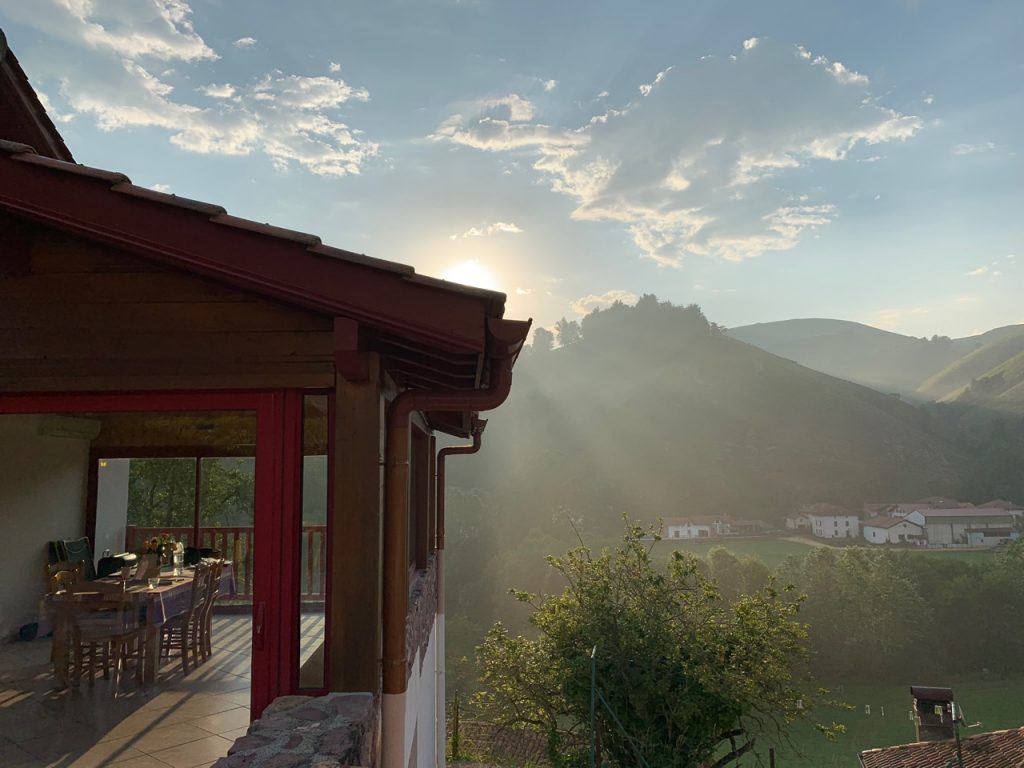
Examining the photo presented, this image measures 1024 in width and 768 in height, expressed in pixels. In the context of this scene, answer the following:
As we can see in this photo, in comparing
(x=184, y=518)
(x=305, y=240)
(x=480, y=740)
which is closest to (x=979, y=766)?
(x=480, y=740)

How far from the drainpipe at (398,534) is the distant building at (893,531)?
226 ft

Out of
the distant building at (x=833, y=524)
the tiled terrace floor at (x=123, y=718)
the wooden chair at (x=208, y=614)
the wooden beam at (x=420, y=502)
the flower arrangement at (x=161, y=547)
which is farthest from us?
the distant building at (x=833, y=524)

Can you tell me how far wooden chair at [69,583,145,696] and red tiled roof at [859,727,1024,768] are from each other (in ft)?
58.6

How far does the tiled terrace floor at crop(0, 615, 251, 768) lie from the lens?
A: 133 inches

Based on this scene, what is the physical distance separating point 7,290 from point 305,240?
1.46 metres

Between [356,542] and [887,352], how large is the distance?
175m

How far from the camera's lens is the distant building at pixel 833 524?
6500 cm

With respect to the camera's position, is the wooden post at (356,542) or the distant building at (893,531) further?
the distant building at (893,531)

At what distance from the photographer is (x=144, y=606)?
523 centimetres

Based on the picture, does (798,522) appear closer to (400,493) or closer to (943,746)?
(943,746)

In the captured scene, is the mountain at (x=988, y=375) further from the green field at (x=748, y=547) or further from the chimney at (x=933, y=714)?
the chimney at (x=933, y=714)

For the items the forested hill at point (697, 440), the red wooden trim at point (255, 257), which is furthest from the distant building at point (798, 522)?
the red wooden trim at point (255, 257)

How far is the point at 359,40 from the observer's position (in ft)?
34.9

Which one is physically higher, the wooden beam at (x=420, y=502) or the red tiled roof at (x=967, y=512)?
the wooden beam at (x=420, y=502)
